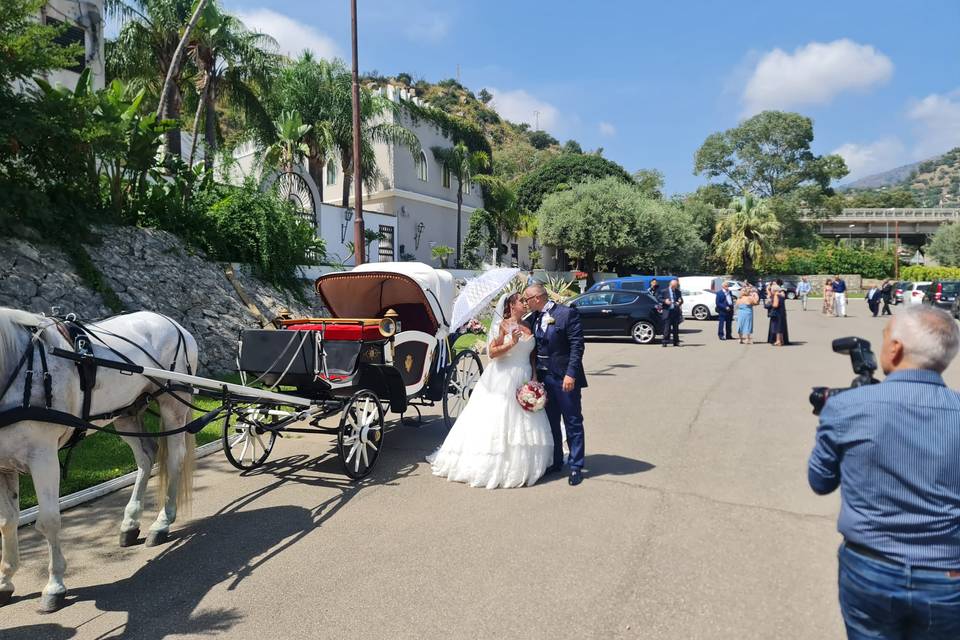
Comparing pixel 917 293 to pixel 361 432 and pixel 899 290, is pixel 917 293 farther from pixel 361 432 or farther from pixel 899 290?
pixel 361 432

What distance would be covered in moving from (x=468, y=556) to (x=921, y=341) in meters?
3.21

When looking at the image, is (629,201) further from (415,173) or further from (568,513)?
(568,513)

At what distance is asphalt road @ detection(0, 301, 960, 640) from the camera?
359cm

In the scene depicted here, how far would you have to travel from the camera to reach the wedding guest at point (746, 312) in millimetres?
17859

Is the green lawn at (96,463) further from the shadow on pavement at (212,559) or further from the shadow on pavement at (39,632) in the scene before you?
the shadow on pavement at (39,632)

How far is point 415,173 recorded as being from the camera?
35.7 m

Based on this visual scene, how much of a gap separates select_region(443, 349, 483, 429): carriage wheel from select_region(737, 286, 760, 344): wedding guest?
459 inches

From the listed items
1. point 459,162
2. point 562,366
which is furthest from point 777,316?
point 459,162

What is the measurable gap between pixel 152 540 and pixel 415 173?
32610 mm

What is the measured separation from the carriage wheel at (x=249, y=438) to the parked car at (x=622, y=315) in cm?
1269

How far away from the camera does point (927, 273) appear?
2330 inches

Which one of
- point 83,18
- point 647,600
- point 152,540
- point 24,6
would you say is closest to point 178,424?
point 152,540

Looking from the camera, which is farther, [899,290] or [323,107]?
[899,290]

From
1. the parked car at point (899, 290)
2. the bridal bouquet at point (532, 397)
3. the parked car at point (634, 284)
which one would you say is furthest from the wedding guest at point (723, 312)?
the parked car at point (899, 290)
